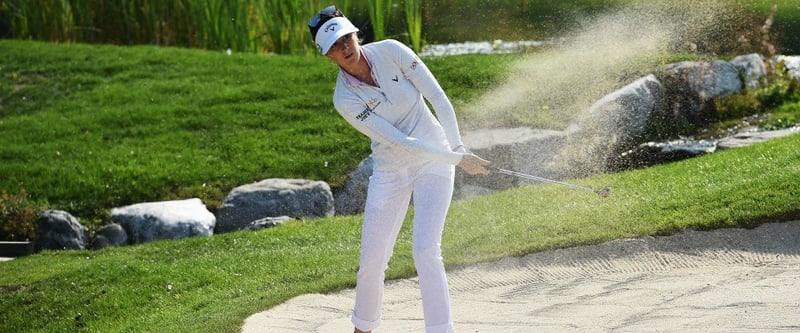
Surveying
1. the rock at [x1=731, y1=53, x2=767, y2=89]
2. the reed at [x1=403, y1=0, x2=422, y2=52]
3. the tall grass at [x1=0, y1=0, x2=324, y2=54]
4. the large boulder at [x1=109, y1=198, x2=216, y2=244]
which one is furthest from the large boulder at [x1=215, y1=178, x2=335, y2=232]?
the tall grass at [x1=0, y1=0, x2=324, y2=54]

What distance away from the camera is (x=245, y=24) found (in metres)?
19.3

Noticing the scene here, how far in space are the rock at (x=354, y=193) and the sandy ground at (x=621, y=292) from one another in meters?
4.14

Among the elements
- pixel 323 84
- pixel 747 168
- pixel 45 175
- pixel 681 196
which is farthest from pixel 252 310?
pixel 323 84

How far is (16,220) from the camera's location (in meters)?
13.4

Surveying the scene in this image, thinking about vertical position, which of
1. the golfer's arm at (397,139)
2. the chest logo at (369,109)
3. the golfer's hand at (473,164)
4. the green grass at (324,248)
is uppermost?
the chest logo at (369,109)

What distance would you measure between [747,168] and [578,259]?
8.17ft

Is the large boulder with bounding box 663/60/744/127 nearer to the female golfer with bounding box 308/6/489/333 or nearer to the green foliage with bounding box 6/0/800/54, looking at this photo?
the green foliage with bounding box 6/0/800/54

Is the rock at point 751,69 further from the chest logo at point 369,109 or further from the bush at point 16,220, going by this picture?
the chest logo at point 369,109

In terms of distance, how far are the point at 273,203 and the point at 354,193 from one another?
36.6 inches

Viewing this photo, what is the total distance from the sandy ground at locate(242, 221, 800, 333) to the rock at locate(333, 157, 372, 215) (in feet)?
13.6

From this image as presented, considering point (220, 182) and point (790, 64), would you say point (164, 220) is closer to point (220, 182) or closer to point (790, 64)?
point (220, 182)

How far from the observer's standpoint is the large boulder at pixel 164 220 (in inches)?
519

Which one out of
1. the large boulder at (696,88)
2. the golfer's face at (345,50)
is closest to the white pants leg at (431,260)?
the golfer's face at (345,50)

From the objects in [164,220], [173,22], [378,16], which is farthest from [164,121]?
[173,22]
